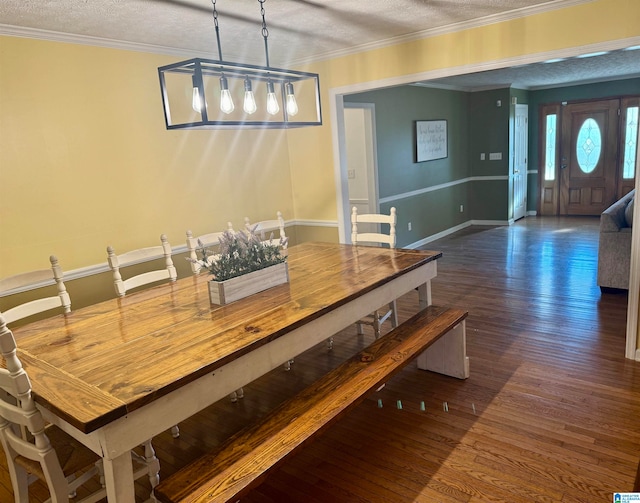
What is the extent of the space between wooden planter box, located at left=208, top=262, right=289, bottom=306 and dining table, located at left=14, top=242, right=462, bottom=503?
0.04m

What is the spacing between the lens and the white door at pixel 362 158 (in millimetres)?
5945

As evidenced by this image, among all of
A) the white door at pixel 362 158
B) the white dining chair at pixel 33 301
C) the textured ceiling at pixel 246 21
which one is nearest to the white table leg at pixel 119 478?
the white dining chair at pixel 33 301

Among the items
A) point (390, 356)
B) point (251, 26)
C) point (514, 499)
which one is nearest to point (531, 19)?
point (251, 26)

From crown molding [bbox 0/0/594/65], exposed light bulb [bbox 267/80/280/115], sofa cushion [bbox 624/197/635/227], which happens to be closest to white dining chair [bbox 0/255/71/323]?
exposed light bulb [bbox 267/80/280/115]

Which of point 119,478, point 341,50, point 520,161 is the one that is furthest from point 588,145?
point 119,478

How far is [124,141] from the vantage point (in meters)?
3.62

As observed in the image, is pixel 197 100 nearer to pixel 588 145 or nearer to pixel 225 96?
pixel 225 96

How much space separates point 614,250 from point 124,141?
435cm

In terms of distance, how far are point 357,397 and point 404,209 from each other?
4878mm

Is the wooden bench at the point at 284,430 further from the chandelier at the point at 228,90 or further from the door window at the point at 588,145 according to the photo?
the door window at the point at 588,145

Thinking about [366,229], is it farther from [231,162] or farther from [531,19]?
[531,19]

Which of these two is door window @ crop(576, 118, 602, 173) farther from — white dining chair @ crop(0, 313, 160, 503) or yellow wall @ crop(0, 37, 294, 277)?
white dining chair @ crop(0, 313, 160, 503)

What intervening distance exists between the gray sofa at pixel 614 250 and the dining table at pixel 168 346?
247cm

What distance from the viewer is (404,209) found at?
21.8ft
